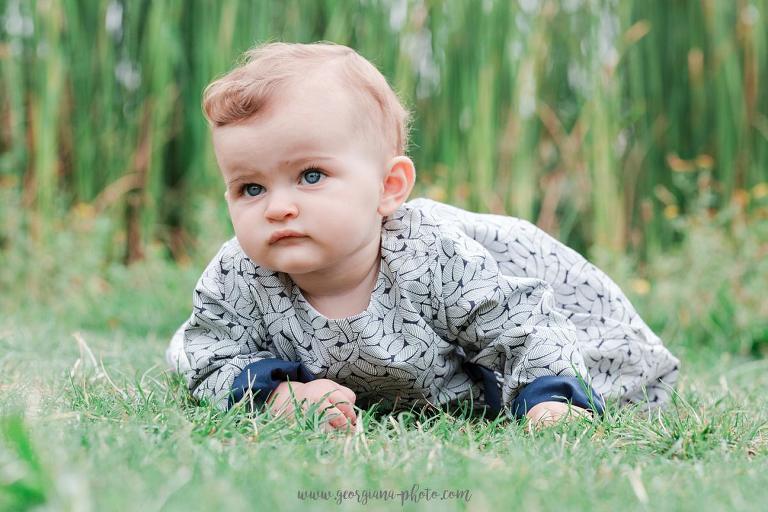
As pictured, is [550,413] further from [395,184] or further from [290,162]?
[290,162]

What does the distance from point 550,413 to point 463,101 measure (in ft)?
7.68

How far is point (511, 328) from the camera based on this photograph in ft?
5.48

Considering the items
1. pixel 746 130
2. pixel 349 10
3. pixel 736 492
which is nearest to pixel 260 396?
pixel 736 492

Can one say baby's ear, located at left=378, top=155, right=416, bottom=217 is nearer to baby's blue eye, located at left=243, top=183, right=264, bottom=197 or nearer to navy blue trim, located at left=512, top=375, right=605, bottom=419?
baby's blue eye, located at left=243, top=183, right=264, bottom=197

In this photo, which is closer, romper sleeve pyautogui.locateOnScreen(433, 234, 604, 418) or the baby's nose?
the baby's nose

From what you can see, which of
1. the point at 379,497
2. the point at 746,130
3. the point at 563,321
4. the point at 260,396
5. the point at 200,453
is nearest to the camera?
the point at 379,497

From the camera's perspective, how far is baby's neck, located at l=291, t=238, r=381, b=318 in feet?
5.46

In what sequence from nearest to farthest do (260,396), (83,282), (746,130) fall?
(260,396) < (83,282) < (746,130)

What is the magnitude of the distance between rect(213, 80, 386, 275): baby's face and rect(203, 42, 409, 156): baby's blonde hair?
25 mm

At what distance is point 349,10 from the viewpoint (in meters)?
3.77

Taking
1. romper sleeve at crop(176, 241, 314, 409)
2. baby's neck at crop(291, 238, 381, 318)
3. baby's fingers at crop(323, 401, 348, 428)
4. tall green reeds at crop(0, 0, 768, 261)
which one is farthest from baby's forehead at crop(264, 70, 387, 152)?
tall green reeds at crop(0, 0, 768, 261)

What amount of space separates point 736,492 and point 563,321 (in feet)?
2.23

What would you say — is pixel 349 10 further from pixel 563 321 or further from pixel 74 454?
pixel 74 454

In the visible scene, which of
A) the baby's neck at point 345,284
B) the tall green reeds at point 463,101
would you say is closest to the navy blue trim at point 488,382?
the baby's neck at point 345,284
